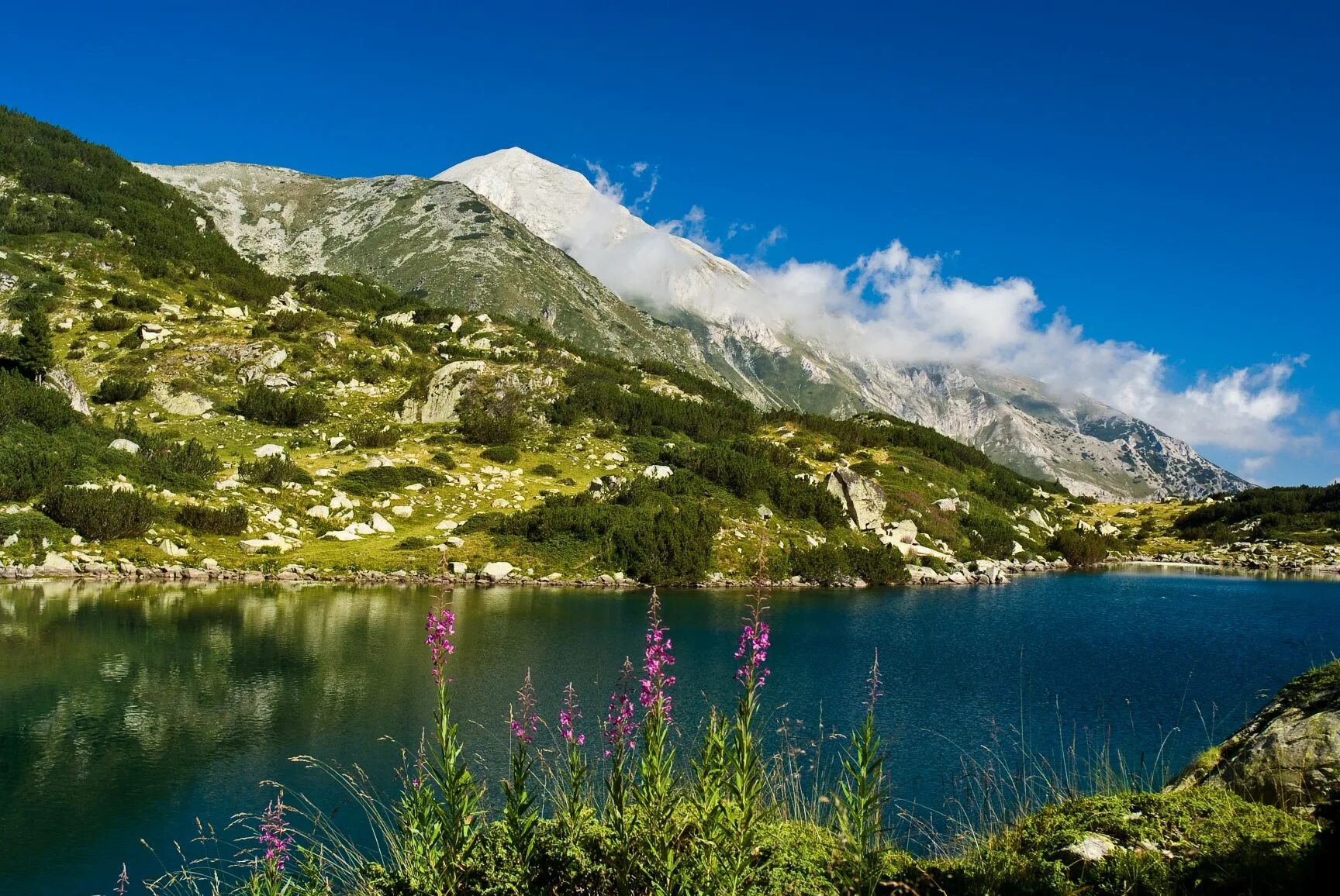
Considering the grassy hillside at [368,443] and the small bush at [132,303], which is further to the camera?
the small bush at [132,303]

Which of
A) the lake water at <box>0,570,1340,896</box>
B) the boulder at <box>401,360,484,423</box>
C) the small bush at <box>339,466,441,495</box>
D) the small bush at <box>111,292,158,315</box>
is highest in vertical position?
the small bush at <box>111,292,158,315</box>

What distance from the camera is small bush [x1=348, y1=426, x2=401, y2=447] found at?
52.7m

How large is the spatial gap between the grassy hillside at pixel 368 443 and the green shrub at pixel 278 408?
0.48 feet

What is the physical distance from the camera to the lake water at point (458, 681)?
14625mm

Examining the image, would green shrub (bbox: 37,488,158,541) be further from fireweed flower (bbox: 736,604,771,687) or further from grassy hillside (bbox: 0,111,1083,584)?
fireweed flower (bbox: 736,604,771,687)

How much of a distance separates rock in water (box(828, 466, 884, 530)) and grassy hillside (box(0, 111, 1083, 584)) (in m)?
1.85

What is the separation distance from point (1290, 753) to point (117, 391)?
204 ft

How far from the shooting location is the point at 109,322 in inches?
2339

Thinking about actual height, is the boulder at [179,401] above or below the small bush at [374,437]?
above

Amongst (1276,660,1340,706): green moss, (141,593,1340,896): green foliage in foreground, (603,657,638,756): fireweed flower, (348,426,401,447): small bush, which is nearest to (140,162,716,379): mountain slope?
(348,426,401,447): small bush

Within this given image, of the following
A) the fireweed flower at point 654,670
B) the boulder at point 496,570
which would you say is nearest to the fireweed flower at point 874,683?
the fireweed flower at point 654,670

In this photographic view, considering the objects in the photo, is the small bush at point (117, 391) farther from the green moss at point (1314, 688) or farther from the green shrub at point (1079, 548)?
the green shrub at point (1079, 548)

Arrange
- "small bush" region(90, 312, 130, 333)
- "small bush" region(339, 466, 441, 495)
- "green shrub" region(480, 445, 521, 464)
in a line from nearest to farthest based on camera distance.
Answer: "small bush" region(339, 466, 441, 495) → "green shrub" region(480, 445, 521, 464) → "small bush" region(90, 312, 130, 333)

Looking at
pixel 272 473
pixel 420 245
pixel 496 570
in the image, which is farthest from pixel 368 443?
pixel 420 245
